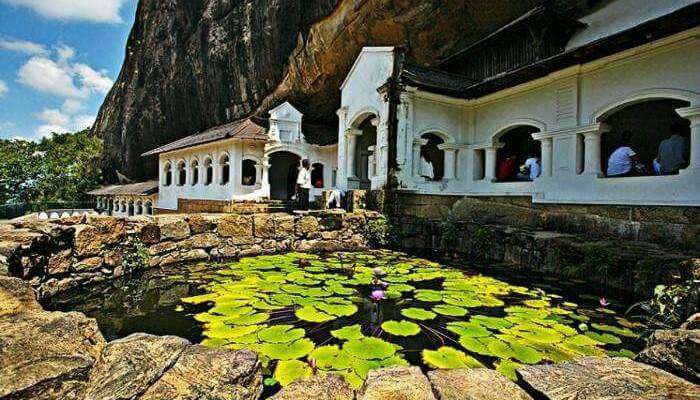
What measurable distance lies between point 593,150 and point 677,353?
22.5 feet

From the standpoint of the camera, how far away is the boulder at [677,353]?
172cm

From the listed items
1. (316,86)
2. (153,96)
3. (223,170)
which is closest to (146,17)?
(153,96)

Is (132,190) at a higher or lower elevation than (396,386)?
higher

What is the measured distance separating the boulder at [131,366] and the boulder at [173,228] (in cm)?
432

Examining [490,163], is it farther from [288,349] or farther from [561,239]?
[288,349]

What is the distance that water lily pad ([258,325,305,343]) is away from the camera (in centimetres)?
284

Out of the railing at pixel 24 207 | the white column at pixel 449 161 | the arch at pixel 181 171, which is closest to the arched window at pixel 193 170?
the arch at pixel 181 171

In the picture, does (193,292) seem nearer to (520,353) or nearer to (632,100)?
(520,353)

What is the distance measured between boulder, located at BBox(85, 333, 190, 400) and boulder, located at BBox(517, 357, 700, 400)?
6.12 ft

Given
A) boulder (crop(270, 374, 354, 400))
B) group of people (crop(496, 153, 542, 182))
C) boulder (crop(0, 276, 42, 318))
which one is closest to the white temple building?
group of people (crop(496, 153, 542, 182))

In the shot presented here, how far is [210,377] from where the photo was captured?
164 centimetres

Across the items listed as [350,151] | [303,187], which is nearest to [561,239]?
[303,187]

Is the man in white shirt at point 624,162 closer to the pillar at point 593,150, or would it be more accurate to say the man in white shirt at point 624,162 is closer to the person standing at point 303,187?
the pillar at point 593,150

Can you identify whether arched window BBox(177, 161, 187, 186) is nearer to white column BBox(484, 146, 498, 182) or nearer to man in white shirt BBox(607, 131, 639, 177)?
white column BBox(484, 146, 498, 182)
